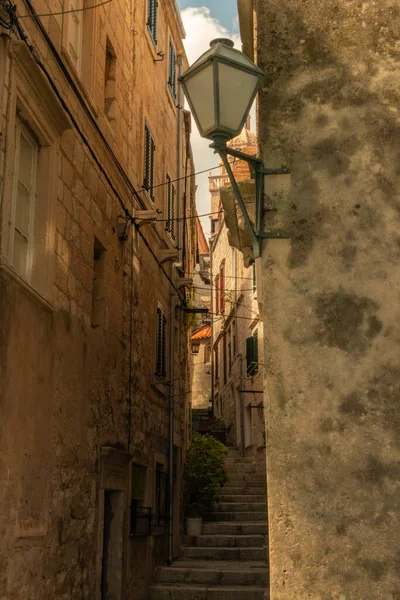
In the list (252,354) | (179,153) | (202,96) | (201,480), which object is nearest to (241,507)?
(201,480)

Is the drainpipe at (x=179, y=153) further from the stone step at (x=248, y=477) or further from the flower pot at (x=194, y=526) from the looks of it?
the stone step at (x=248, y=477)

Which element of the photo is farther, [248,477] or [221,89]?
[248,477]

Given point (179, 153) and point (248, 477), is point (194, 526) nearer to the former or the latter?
point (248, 477)

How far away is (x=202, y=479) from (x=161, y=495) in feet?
8.54

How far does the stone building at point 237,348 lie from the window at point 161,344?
134 inches

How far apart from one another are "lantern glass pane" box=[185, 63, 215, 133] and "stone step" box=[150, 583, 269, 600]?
30.3ft

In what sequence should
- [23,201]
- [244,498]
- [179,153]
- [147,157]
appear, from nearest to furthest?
[23,201]
[147,157]
[179,153]
[244,498]

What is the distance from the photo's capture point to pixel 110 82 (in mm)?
10969

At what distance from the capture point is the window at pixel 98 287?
9781 mm

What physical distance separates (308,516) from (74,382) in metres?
4.52

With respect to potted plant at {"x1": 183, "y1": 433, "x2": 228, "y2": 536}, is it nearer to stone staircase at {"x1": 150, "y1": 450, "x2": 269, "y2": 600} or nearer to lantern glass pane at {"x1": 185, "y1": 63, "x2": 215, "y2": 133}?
stone staircase at {"x1": 150, "y1": 450, "x2": 269, "y2": 600}

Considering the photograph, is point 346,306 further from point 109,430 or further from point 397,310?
point 109,430

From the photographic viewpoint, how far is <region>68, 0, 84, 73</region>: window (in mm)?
9016

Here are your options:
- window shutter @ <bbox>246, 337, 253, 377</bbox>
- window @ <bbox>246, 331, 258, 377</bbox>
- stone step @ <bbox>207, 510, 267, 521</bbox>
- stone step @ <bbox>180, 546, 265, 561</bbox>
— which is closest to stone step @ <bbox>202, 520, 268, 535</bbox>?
stone step @ <bbox>207, 510, 267, 521</bbox>
